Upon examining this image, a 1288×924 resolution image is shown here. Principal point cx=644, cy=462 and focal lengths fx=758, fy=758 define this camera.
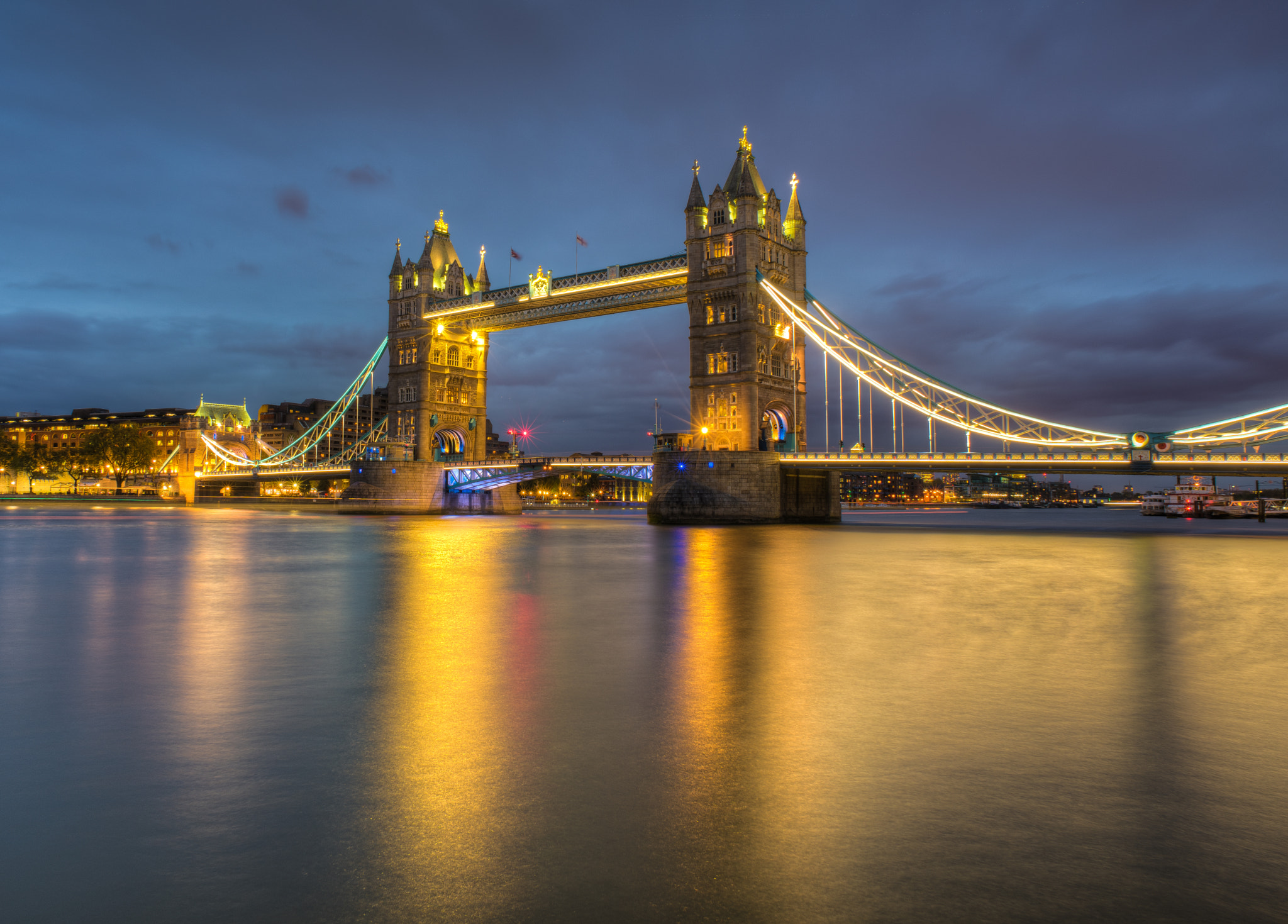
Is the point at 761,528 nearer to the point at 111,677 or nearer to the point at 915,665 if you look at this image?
the point at 915,665

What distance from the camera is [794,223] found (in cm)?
5497

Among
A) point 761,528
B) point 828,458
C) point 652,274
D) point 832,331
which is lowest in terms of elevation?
point 761,528

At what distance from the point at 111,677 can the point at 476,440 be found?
68.3 m

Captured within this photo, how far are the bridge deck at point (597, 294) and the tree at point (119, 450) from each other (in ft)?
262

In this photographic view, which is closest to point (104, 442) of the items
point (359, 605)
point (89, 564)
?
point (89, 564)

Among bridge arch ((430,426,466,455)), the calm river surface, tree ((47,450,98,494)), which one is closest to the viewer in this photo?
the calm river surface

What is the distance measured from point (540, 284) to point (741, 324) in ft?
57.7

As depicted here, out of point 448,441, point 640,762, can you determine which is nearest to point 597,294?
point 448,441

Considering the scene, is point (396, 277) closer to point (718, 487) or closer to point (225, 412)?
point (718, 487)

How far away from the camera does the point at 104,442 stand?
112250 mm

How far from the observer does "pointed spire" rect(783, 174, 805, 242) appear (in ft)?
180

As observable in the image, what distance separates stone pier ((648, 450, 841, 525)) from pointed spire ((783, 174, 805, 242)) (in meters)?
16.9

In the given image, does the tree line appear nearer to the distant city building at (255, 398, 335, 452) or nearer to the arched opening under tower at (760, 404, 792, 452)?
the distant city building at (255, 398, 335, 452)

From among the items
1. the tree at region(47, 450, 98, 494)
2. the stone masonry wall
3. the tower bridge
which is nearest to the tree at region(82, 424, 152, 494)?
the tree at region(47, 450, 98, 494)
